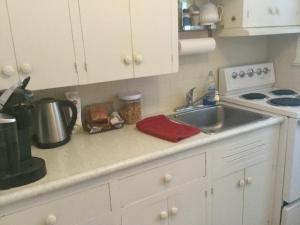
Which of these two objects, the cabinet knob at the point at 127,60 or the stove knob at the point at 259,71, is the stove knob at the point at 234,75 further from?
the cabinet knob at the point at 127,60

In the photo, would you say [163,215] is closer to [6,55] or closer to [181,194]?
[181,194]

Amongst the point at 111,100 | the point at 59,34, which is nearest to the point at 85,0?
the point at 59,34

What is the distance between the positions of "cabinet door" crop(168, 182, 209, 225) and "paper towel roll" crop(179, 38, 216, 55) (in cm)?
89

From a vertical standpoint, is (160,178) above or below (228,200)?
above

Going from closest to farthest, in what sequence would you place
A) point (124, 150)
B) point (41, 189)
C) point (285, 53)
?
1. point (41, 189)
2. point (124, 150)
3. point (285, 53)

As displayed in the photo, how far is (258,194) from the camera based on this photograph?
1972 millimetres

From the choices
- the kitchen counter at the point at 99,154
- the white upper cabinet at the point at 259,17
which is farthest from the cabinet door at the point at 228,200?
the white upper cabinet at the point at 259,17

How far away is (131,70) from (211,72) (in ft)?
3.04

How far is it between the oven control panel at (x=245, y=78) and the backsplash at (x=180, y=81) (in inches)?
3.2

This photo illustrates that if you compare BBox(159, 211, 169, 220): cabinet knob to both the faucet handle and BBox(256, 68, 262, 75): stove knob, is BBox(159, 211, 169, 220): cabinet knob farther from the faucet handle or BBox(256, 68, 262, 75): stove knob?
BBox(256, 68, 262, 75): stove knob

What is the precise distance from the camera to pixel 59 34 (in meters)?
1.36

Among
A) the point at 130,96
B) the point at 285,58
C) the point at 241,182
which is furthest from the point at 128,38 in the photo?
the point at 285,58

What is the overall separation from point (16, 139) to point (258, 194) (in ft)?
5.13

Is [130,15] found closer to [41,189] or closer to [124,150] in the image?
[124,150]
